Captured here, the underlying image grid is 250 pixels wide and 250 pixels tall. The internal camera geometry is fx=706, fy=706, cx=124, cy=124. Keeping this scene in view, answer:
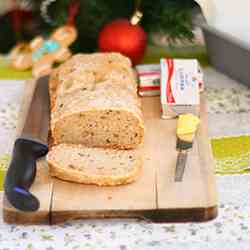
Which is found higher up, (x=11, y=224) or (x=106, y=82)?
(x=106, y=82)

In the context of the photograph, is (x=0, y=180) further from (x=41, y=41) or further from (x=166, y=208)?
(x=41, y=41)

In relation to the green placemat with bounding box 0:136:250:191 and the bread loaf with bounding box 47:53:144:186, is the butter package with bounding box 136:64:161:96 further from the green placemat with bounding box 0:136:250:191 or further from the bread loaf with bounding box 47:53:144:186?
the green placemat with bounding box 0:136:250:191

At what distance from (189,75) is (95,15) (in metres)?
0.50

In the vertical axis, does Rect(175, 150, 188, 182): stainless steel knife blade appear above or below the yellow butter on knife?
below

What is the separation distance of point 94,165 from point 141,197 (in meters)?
0.13

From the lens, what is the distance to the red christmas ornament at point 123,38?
2.13 m

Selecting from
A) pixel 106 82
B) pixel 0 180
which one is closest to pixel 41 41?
pixel 106 82

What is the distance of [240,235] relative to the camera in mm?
1494

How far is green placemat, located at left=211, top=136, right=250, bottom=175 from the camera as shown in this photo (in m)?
1.72

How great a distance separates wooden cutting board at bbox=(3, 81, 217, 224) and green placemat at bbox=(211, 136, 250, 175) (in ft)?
0.26

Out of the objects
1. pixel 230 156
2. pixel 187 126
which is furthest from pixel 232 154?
pixel 187 126

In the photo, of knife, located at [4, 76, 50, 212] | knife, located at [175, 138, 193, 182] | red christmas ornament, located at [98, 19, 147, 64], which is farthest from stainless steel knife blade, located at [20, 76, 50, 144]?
knife, located at [175, 138, 193, 182]

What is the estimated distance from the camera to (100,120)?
5.56 feet

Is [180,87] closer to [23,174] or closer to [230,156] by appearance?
[230,156]
